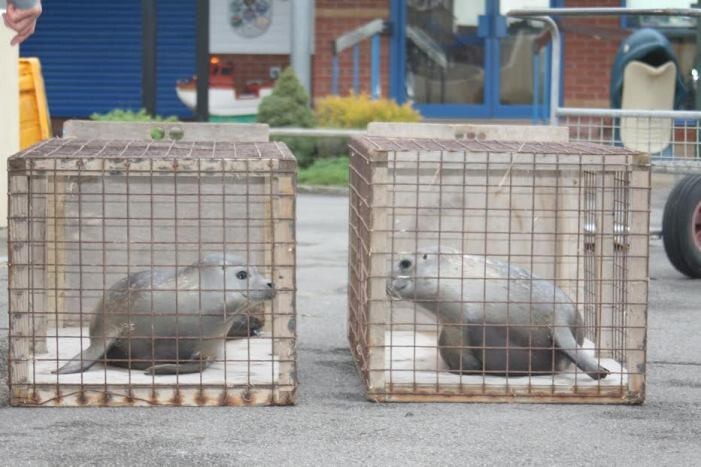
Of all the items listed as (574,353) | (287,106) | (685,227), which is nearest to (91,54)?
(287,106)

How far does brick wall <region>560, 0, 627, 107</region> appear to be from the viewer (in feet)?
61.5

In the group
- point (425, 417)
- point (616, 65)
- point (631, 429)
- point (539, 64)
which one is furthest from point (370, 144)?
point (539, 64)

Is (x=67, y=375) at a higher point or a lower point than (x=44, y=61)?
lower

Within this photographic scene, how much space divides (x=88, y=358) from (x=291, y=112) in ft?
35.7

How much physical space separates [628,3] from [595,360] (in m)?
13.8

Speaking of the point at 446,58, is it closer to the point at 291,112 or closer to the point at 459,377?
the point at 291,112

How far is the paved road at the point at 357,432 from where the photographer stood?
4.66m

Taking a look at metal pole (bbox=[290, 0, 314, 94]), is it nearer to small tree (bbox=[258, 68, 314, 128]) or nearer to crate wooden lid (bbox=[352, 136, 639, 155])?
small tree (bbox=[258, 68, 314, 128])

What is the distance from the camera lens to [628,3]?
18.9 metres

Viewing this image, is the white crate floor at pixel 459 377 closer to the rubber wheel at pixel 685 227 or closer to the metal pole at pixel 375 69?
the rubber wheel at pixel 685 227

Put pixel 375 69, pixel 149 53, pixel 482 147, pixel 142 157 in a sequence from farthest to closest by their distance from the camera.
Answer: pixel 375 69, pixel 149 53, pixel 482 147, pixel 142 157

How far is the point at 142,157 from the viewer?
17.1ft

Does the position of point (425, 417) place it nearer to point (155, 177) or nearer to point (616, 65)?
point (155, 177)

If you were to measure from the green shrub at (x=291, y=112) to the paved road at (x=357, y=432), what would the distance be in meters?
9.89
